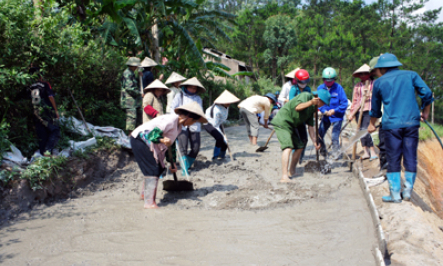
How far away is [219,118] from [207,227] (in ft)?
10.6

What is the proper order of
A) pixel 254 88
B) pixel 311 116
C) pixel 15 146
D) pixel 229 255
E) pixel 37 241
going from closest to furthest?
pixel 229 255 → pixel 37 241 → pixel 15 146 → pixel 311 116 → pixel 254 88

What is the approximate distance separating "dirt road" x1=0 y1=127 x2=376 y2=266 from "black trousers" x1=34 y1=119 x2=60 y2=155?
33.0 inches

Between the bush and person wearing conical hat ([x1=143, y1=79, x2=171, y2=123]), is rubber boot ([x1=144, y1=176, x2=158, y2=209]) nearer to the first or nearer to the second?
person wearing conical hat ([x1=143, y1=79, x2=171, y2=123])

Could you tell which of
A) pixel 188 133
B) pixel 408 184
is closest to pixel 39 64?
pixel 188 133

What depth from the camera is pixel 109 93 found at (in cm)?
786

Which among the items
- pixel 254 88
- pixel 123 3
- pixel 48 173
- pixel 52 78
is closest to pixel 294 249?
pixel 48 173

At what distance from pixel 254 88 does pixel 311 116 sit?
19841mm

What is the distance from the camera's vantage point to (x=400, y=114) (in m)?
4.13

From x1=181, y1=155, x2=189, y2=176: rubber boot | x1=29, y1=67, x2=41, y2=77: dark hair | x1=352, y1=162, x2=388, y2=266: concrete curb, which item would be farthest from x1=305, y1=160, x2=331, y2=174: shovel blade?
x1=29, y1=67, x2=41, y2=77: dark hair

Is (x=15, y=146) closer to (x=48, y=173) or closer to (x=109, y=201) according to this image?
(x=48, y=173)

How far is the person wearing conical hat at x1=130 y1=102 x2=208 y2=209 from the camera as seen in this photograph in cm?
415

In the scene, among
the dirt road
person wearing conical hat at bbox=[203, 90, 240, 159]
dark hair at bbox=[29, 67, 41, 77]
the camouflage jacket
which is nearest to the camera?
the dirt road

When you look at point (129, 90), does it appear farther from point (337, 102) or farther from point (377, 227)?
point (377, 227)

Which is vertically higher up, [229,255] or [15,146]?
[15,146]
